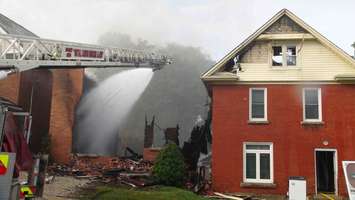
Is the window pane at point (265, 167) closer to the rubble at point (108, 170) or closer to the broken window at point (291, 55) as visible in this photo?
the broken window at point (291, 55)

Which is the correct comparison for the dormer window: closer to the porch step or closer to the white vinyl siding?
the white vinyl siding

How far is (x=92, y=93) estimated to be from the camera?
3030cm

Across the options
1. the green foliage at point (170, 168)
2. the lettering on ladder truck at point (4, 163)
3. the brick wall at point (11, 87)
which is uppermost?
the brick wall at point (11, 87)

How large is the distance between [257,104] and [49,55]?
8863mm

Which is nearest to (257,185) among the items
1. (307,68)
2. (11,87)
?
(307,68)

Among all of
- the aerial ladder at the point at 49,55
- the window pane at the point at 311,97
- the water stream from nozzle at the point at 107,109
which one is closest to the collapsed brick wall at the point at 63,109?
the water stream from nozzle at the point at 107,109

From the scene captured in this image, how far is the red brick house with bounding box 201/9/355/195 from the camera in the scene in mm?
17312

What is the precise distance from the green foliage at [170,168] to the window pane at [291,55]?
636cm

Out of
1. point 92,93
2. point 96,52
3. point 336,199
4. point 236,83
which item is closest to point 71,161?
point 92,93

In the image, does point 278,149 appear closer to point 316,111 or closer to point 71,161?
point 316,111

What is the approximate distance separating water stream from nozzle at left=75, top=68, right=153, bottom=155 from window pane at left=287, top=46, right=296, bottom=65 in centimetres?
1372

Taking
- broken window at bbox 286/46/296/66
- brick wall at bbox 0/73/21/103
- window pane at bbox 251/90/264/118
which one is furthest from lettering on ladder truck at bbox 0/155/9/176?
brick wall at bbox 0/73/21/103

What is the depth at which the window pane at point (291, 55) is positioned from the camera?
18.5 meters

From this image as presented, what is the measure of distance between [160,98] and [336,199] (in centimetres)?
2024
